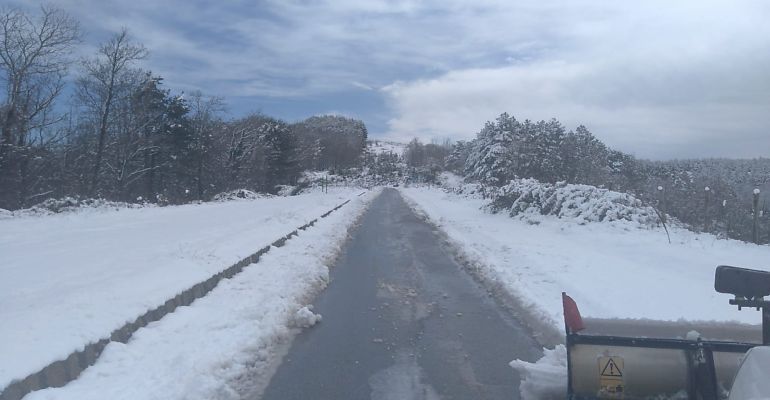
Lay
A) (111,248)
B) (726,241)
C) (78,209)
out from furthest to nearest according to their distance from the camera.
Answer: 1. (78,209)
2. (726,241)
3. (111,248)

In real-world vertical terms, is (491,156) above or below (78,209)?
above

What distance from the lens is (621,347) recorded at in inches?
169

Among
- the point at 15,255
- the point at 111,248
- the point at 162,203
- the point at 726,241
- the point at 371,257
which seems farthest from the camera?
the point at 162,203

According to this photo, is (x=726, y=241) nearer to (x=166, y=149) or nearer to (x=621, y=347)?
(x=621, y=347)

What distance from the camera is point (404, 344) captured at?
7453 mm

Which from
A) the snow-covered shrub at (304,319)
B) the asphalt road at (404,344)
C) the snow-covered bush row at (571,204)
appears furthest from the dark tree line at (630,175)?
the snow-covered shrub at (304,319)

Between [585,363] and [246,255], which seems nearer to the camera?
[585,363]

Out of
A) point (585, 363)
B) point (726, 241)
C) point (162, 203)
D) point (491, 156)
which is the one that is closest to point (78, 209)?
point (162, 203)

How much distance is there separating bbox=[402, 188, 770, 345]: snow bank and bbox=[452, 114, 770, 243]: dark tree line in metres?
3.34

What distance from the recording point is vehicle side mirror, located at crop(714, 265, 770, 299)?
3479 mm

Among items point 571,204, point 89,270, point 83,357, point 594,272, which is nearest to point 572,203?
point 571,204

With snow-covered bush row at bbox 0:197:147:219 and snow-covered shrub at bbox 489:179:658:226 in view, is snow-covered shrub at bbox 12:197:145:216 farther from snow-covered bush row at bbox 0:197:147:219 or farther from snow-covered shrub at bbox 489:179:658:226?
snow-covered shrub at bbox 489:179:658:226

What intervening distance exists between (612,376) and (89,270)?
8.99 meters

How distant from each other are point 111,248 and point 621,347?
11.9m
